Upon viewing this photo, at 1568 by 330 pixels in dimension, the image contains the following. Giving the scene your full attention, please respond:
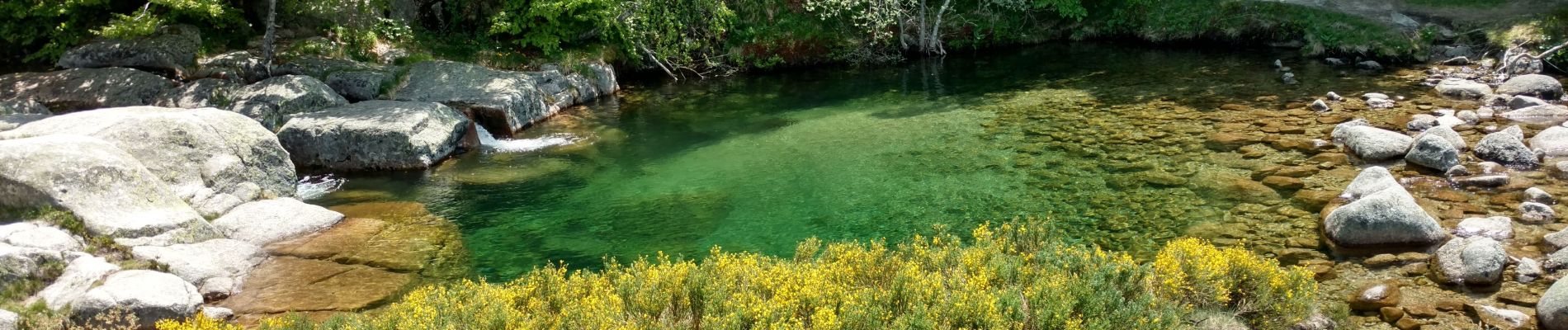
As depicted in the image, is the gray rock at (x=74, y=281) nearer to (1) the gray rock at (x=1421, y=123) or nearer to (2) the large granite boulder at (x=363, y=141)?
(2) the large granite boulder at (x=363, y=141)

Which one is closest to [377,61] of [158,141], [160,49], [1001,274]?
[160,49]

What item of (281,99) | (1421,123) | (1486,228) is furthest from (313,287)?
(1421,123)

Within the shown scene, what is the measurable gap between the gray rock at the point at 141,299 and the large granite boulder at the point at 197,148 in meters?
4.44

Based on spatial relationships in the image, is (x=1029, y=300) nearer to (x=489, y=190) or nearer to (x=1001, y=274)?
(x=1001, y=274)

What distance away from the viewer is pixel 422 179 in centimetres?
2031

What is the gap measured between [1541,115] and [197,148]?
27585mm

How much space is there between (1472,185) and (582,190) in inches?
630

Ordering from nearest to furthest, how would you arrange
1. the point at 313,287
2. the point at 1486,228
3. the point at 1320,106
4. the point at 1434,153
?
1. the point at 313,287
2. the point at 1486,228
3. the point at 1434,153
4. the point at 1320,106

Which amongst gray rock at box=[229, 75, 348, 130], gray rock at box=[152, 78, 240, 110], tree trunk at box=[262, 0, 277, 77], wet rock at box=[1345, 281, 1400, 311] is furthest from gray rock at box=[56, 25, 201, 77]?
wet rock at box=[1345, 281, 1400, 311]

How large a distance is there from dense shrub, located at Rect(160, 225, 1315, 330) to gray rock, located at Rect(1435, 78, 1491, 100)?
15.7 metres

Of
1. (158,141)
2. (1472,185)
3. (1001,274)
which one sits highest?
(158,141)

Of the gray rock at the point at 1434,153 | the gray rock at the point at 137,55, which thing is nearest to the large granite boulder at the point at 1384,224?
the gray rock at the point at 1434,153

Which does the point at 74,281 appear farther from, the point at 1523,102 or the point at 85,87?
the point at 1523,102

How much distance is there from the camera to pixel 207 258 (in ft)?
47.0
